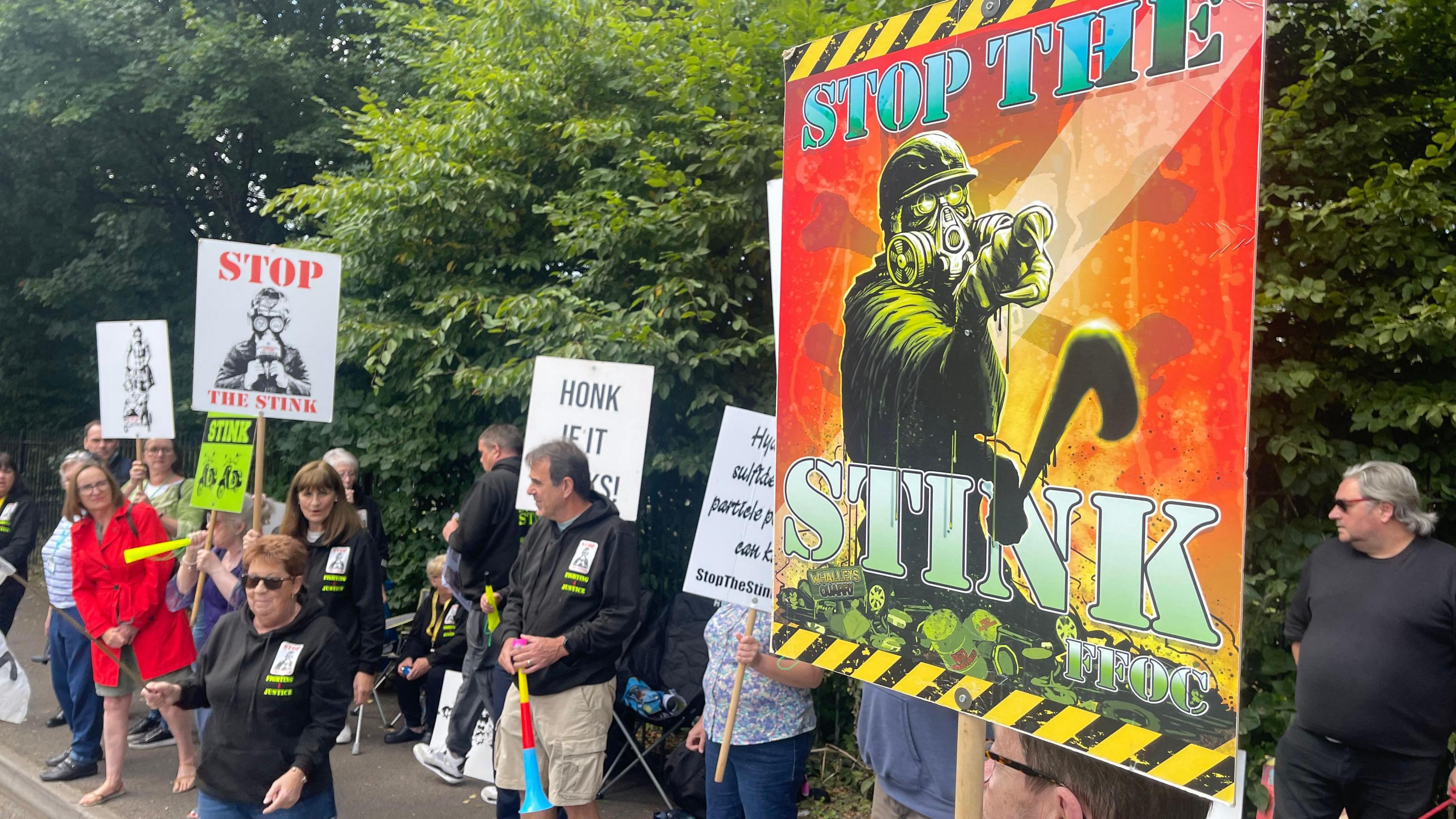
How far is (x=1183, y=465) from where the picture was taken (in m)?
1.75

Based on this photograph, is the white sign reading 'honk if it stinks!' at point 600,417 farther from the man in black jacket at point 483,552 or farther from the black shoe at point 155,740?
the black shoe at point 155,740

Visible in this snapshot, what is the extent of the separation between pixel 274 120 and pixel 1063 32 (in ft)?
44.3

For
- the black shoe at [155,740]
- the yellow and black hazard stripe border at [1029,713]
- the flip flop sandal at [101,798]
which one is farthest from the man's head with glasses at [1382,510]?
the black shoe at [155,740]

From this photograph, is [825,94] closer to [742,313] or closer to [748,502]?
[748,502]

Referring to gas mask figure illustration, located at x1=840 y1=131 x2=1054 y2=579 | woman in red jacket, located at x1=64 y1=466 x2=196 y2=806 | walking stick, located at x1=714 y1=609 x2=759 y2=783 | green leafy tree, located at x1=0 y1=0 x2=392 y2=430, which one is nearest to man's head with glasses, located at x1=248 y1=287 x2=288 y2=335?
woman in red jacket, located at x1=64 y1=466 x2=196 y2=806

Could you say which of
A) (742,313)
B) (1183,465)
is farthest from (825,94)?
(742,313)

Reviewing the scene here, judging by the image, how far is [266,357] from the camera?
623cm

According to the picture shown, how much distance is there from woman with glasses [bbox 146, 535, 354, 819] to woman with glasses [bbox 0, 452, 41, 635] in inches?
180

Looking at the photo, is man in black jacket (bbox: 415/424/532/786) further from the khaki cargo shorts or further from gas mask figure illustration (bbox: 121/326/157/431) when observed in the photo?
gas mask figure illustration (bbox: 121/326/157/431)

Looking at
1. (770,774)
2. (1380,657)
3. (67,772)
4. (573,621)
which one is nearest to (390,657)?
(67,772)

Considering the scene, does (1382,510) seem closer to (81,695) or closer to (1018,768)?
(1018,768)

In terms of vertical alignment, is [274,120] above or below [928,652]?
above

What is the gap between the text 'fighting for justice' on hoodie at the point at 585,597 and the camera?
15.1 ft

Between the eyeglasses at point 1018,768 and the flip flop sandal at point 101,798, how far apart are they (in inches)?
227
